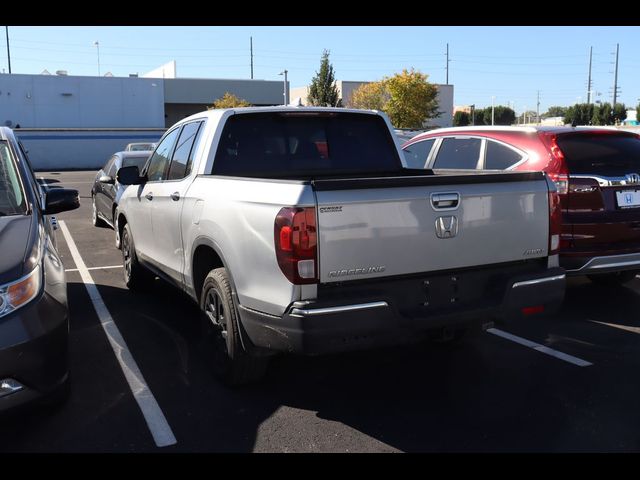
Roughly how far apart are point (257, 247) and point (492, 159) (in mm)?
3836

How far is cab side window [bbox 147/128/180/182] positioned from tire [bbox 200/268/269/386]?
171cm

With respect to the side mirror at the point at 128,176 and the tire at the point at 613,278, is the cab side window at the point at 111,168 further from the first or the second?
the tire at the point at 613,278

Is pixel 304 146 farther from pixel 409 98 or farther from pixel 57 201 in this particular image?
pixel 409 98

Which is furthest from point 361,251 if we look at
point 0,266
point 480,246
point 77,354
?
point 77,354

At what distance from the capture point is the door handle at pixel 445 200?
376 centimetres

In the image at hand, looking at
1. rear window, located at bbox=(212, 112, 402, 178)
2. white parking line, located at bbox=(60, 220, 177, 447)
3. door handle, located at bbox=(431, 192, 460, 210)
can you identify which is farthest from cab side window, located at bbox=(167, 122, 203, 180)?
door handle, located at bbox=(431, 192, 460, 210)

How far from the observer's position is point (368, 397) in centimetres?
423

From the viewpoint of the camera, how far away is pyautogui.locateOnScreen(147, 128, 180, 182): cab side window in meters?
5.78

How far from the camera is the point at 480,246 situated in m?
3.96

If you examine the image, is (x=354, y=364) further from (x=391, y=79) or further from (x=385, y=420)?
(x=391, y=79)

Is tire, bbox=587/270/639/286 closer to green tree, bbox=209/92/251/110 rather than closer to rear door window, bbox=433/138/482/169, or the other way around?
rear door window, bbox=433/138/482/169

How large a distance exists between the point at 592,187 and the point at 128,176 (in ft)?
14.1

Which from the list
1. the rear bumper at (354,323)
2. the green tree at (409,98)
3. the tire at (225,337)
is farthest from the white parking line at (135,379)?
the green tree at (409,98)

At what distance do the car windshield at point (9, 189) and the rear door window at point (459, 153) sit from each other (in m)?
4.56
